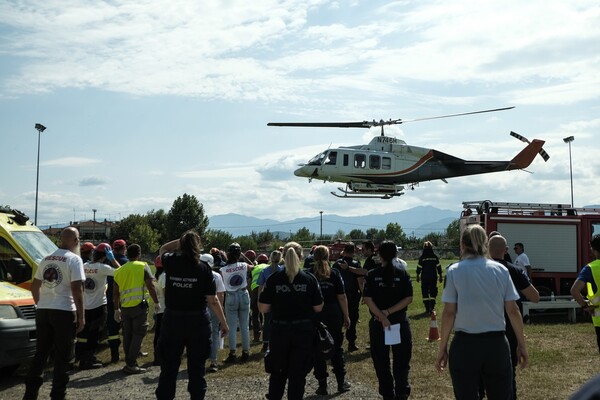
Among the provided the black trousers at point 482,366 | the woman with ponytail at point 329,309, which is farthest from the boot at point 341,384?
the black trousers at point 482,366

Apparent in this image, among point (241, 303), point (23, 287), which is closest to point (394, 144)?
point (241, 303)

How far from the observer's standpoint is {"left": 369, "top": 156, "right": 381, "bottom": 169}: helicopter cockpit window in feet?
84.7

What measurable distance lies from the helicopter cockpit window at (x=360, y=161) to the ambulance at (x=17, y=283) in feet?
53.3

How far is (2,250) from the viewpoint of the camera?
33.3 ft

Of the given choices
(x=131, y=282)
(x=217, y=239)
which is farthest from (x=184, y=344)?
(x=217, y=239)

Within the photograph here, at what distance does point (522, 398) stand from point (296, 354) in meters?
3.21

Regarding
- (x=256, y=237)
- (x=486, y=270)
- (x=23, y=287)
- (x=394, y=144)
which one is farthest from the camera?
(x=256, y=237)

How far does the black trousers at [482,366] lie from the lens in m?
4.92

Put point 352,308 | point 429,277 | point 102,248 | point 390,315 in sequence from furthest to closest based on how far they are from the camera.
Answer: point 429,277 < point 352,308 < point 102,248 < point 390,315

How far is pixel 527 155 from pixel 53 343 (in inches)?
888

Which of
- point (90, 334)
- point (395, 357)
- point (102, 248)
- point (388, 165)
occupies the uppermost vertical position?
point (388, 165)

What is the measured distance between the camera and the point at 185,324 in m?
6.44

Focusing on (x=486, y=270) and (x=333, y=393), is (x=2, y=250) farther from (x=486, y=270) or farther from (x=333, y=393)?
(x=486, y=270)

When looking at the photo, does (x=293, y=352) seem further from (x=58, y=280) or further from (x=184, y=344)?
(x=58, y=280)
